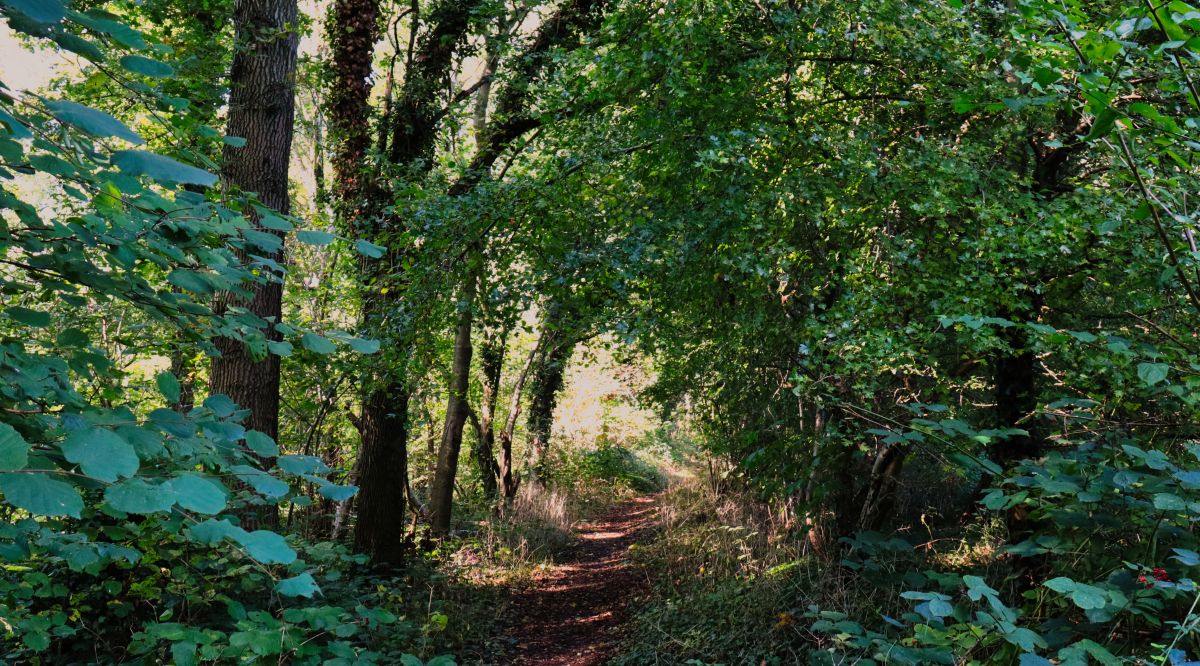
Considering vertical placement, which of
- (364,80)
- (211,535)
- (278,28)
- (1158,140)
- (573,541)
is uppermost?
(364,80)

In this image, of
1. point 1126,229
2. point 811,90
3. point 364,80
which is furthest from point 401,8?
point 1126,229

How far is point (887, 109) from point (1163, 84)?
3124 millimetres

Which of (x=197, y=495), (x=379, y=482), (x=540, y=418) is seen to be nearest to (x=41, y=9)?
(x=197, y=495)

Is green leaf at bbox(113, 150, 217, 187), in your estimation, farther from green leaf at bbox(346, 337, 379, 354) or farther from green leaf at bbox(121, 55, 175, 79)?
green leaf at bbox(346, 337, 379, 354)

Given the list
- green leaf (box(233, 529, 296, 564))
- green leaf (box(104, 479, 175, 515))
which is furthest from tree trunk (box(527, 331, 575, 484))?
green leaf (box(104, 479, 175, 515))

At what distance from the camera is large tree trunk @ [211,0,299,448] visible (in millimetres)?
4781

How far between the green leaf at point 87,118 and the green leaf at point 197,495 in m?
0.62

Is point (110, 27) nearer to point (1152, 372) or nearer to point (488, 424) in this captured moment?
point (1152, 372)

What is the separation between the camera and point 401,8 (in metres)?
8.61

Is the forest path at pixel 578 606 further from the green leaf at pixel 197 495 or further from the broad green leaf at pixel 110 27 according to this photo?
the broad green leaf at pixel 110 27

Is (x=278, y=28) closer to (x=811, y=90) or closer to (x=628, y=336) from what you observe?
(x=628, y=336)

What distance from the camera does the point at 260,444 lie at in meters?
1.69

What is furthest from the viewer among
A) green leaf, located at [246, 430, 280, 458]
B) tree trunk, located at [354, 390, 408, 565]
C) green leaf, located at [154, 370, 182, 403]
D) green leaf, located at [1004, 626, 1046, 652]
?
tree trunk, located at [354, 390, 408, 565]

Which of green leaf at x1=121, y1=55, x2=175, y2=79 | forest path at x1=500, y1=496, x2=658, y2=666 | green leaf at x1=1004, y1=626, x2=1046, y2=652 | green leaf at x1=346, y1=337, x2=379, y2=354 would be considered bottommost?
forest path at x1=500, y1=496, x2=658, y2=666
